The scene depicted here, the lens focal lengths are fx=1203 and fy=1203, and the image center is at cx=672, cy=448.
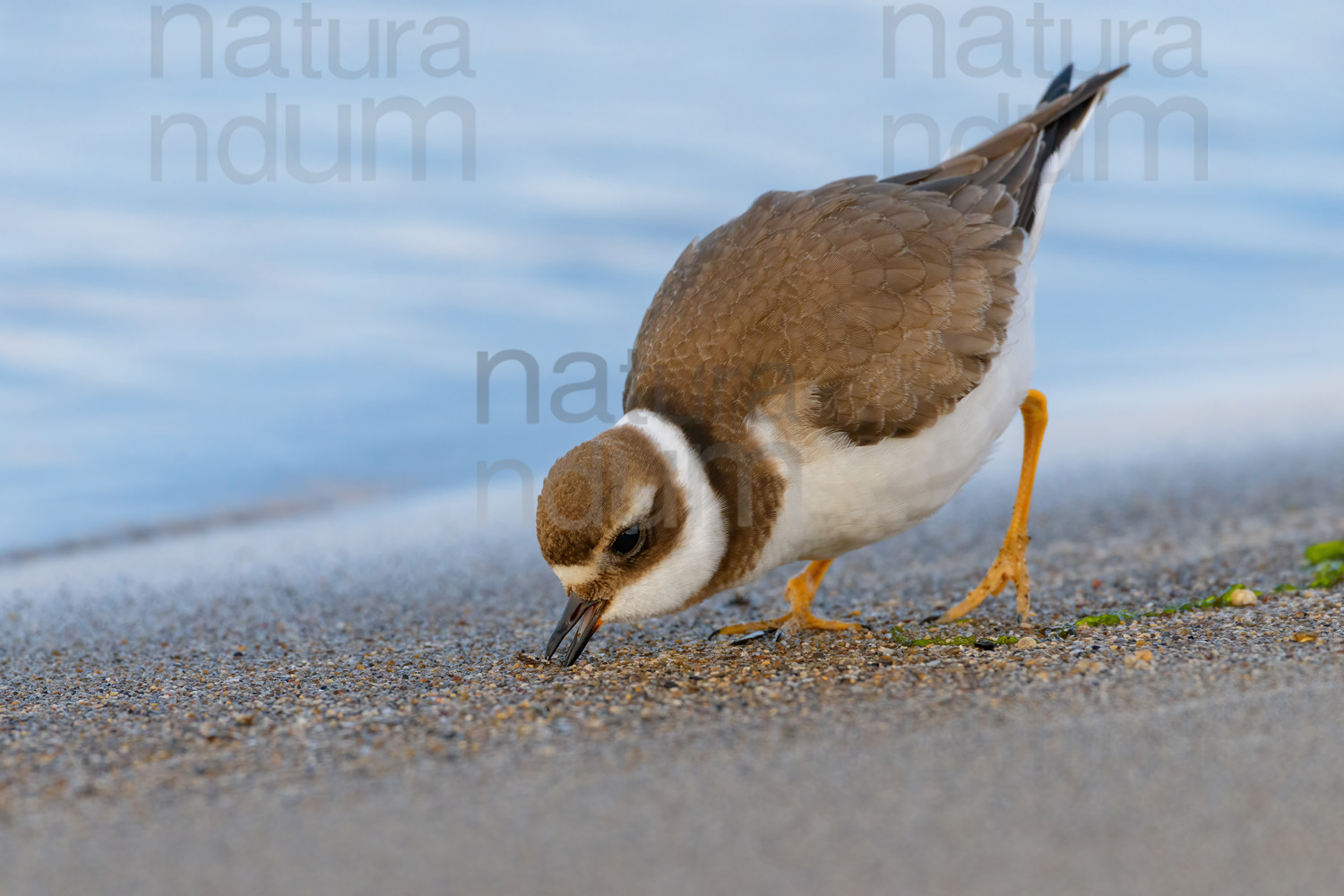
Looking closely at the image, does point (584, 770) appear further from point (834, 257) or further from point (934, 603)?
point (934, 603)

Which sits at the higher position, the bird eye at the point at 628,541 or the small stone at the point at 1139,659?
the bird eye at the point at 628,541

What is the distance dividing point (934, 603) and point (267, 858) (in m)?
4.27

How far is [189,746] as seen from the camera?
3.95 m

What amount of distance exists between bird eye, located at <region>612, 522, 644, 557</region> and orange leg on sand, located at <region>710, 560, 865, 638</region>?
1.19m

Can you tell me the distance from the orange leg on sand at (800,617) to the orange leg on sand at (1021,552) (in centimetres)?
58

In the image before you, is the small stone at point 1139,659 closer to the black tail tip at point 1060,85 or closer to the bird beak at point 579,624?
the bird beak at point 579,624

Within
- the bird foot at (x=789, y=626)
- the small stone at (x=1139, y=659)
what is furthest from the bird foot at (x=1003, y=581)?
the small stone at (x=1139, y=659)

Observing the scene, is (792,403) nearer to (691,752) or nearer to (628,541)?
(628,541)

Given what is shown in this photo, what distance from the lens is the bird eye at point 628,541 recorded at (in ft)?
15.6

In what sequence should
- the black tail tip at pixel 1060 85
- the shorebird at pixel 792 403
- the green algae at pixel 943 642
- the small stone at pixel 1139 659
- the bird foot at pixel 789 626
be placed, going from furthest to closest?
the black tail tip at pixel 1060 85, the bird foot at pixel 789 626, the green algae at pixel 943 642, the shorebird at pixel 792 403, the small stone at pixel 1139 659

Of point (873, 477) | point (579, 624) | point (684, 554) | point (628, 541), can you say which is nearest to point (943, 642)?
point (873, 477)

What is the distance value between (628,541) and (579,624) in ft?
1.49

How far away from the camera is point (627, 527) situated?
476 centimetres

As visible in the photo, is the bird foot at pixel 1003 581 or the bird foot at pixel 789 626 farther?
the bird foot at pixel 1003 581
